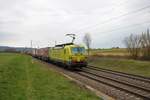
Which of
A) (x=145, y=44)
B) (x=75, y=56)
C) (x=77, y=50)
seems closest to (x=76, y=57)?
(x=75, y=56)

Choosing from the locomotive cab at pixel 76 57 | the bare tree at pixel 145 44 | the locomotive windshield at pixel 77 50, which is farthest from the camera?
the bare tree at pixel 145 44

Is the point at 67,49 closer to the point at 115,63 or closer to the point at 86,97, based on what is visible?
the point at 115,63

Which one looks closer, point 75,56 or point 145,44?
point 75,56

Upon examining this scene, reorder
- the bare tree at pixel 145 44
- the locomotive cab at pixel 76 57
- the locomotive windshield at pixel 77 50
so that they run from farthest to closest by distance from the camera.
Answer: the bare tree at pixel 145 44 → the locomotive windshield at pixel 77 50 → the locomotive cab at pixel 76 57

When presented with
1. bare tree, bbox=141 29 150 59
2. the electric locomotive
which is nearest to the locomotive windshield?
the electric locomotive

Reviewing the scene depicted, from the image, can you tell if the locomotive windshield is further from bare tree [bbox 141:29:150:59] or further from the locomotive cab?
bare tree [bbox 141:29:150:59]

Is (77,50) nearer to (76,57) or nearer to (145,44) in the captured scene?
(76,57)

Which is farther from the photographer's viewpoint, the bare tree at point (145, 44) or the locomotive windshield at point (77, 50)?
the bare tree at point (145, 44)

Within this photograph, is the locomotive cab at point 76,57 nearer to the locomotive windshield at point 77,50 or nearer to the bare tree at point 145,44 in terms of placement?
the locomotive windshield at point 77,50

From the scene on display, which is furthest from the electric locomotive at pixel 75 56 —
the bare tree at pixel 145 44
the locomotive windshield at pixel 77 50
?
the bare tree at pixel 145 44

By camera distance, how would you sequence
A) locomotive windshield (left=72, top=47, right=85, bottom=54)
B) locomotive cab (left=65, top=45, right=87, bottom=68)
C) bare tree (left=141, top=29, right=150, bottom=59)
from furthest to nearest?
bare tree (left=141, top=29, right=150, bottom=59)
locomotive windshield (left=72, top=47, right=85, bottom=54)
locomotive cab (left=65, top=45, right=87, bottom=68)

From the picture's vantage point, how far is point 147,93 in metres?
14.1

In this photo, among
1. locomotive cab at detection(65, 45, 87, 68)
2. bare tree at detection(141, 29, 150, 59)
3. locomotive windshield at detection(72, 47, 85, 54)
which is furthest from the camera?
bare tree at detection(141, 29, 150, 59)

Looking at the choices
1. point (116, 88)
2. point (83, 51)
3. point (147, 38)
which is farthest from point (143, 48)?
point (116, 88)
